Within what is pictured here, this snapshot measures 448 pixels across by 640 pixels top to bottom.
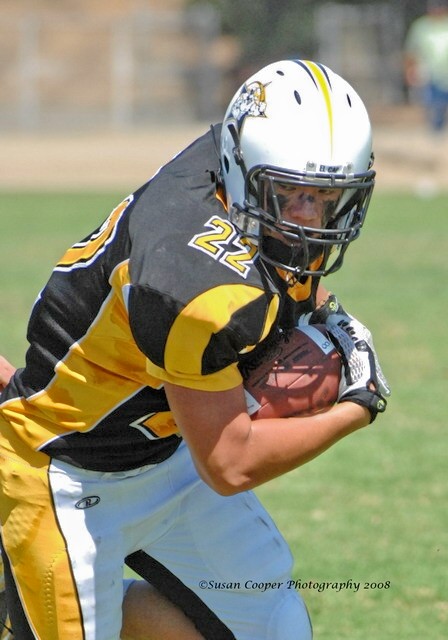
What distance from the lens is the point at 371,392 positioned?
10.4ft

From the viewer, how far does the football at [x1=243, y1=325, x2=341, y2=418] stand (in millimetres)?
3191

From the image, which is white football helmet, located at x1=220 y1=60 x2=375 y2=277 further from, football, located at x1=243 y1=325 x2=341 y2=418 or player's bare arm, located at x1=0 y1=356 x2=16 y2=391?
player's bare arm, located at x1=0 y1=356 x2=16 y2=391

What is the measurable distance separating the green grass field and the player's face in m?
1.84

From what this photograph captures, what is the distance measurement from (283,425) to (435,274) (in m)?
8.75

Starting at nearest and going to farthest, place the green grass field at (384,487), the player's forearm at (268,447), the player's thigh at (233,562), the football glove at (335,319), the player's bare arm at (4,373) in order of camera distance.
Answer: the player's forearm at (268,447) < the football glove at (335,319) < the player's thigh at (233,562) < the player's bare arm at (4,373) < the green grass field at (384,487)

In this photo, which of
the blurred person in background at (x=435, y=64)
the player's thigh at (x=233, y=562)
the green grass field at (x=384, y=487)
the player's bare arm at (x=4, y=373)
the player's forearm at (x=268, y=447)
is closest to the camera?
the player's forearm at (x=268, y=447)

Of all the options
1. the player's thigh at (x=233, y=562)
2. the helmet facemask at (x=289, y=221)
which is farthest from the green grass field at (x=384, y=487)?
the helmet facemask at (x=289, y=221)

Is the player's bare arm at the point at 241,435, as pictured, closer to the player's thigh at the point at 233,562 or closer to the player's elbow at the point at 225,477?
the player's elbow at the point at 225,477

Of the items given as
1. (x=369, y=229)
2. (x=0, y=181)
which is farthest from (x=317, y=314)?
(x=0, y=181)

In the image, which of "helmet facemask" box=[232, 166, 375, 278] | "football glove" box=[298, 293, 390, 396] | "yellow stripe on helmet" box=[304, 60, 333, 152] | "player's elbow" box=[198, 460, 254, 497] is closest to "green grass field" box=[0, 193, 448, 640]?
"football glove" box=[298, 293, 390, 396]

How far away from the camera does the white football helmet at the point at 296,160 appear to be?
3.06 metres

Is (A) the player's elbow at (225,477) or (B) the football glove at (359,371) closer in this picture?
(A) the player's elbow at (225,477)

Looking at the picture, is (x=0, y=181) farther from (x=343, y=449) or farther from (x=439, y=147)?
(x=343, y=449)

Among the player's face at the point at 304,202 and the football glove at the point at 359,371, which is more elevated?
the player's face at the point at 304,202
